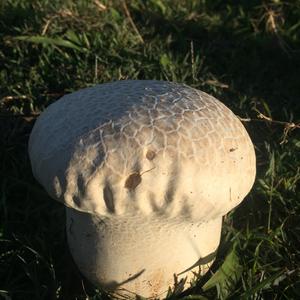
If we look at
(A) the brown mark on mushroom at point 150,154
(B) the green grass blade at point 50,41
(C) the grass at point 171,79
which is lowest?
(C) the grass at point 171,79

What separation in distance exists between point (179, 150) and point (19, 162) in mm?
1163

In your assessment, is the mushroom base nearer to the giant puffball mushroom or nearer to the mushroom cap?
the giant puffball mushroom

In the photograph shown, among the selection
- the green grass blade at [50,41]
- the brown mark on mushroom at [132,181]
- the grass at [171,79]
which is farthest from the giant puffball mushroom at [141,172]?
the green grass blade at [50,41]

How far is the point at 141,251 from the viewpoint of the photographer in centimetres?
187

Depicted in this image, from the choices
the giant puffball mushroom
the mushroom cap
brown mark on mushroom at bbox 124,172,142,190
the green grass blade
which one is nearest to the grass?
the green grass blade

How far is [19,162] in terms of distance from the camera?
253 centimetres

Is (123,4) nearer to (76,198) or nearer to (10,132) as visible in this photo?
(10,132)

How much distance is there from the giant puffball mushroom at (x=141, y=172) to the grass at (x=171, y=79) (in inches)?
7.8

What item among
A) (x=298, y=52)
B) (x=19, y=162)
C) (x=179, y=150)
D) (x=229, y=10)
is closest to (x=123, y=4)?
(x=229, y=10)

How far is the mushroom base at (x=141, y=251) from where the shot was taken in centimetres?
181

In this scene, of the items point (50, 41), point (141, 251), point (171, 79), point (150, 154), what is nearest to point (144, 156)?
point (150, 154)

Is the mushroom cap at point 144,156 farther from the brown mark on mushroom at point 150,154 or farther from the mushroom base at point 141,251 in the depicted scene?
the mushroom base at point 141,251

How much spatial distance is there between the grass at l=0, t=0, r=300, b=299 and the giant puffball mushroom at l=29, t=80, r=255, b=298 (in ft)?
0.65

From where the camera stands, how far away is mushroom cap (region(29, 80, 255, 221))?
1578 mm
